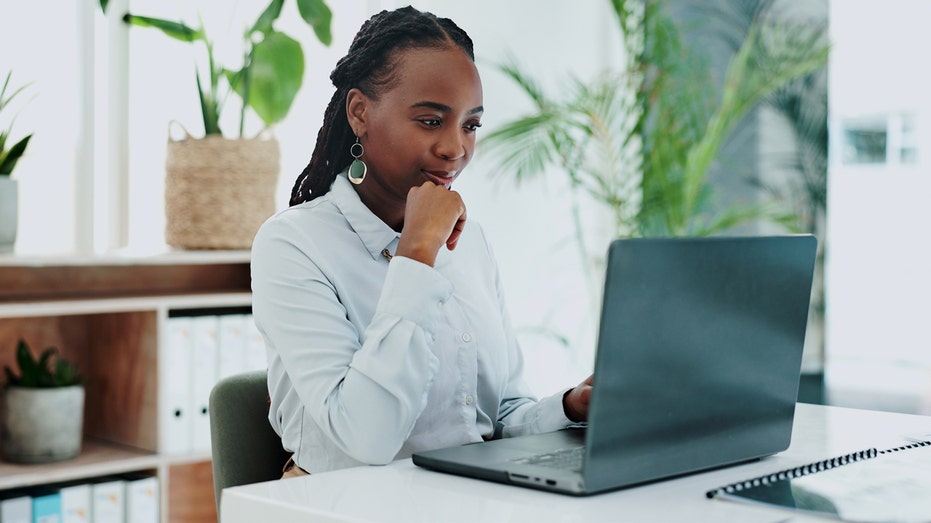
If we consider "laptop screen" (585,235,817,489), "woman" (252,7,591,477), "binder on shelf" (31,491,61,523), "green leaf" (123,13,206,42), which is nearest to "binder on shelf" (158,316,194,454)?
"binder on shelf" (31,491,61,523)

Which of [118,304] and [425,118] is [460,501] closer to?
[425,118]

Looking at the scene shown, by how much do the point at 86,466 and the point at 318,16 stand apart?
133 cm

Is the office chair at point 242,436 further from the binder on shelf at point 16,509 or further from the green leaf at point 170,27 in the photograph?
the green leaf at point 170,27

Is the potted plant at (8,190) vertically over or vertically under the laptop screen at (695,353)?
over

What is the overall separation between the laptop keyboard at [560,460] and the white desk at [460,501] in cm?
6

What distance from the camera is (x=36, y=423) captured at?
2488 millimetres

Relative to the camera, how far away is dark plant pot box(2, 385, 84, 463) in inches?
97.9

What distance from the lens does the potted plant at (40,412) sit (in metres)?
2.49

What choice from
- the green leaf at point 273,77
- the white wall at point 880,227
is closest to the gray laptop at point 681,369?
the green leaf at point 273,77

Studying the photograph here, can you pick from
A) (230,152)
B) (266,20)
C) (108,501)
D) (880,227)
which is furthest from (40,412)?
(880,227)

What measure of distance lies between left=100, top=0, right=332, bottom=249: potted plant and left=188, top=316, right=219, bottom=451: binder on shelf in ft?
0.70

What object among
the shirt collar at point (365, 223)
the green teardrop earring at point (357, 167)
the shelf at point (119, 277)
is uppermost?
the green teardrop earring at point (357, 167)

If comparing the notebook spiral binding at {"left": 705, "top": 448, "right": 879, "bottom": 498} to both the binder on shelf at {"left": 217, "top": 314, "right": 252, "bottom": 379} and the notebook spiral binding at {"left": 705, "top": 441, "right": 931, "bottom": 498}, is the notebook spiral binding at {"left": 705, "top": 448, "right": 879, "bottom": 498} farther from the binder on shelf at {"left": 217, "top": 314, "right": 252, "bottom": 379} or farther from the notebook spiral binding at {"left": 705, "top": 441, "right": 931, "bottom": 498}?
the binder on shelf at {"left": 217, "top": 314, "right": 252, "bottom": 379}

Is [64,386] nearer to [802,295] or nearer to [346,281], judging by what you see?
[346,281]
